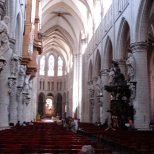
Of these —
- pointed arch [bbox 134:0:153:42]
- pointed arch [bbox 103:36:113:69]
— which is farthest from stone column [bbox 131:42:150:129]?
pointed arch [bbox 103:36:113:69]

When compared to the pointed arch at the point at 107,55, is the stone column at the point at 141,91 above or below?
below

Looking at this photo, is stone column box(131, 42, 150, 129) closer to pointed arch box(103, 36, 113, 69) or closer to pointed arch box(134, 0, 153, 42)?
pointed arch box(134, 0, 153, 42)

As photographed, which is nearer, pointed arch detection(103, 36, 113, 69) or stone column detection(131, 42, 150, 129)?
stone column detection(131, 42, 150, 129)

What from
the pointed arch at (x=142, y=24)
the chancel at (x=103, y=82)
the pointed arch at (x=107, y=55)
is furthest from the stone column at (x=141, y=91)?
the pointed arch at (x=107, y=55)

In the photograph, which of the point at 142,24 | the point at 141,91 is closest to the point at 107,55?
the point at 142,24

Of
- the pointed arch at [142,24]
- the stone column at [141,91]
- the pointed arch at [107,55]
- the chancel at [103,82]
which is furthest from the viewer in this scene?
the pointed arch at [107,55]

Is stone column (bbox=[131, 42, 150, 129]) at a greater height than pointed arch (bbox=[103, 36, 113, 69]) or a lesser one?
lesser

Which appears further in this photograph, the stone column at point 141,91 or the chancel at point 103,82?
the stone column at point 141,91

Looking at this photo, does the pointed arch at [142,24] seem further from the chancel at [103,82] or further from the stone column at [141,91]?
the stone column at [141,91]

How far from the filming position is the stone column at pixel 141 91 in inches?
710

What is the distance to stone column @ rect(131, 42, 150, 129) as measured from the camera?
59.2 feet

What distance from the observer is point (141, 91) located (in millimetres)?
18172

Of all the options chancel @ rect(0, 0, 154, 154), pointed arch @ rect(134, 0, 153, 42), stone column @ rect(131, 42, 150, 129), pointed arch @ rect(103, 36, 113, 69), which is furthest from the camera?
pointed arch @ rect(103, 36, 113, 69)

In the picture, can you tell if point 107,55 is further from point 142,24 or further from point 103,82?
point 142,24
